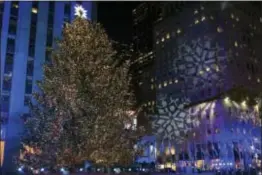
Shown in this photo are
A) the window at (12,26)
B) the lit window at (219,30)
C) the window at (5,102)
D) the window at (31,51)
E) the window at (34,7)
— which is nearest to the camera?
the window at (5,102)

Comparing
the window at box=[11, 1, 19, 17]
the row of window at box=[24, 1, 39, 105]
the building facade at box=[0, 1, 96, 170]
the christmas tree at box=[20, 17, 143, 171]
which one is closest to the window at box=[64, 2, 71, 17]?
the building facade at box=[0, 1, 96, 170]

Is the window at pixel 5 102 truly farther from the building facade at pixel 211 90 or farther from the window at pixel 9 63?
the building facade at pixel 211 90

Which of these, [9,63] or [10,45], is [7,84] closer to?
[9,63]

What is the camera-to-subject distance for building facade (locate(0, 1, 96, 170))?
2827 cm

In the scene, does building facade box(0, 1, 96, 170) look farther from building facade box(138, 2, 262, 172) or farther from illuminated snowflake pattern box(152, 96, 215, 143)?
building facade box(138, 2, 262, 172)

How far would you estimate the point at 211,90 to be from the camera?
152ft

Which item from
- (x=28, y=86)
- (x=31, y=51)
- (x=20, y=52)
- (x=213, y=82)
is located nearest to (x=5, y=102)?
(x=28, y=86)

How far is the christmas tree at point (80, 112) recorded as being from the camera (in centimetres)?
1177

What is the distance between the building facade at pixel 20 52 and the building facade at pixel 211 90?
12401mm

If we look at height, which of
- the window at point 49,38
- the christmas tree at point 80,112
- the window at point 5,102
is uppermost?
the window at point 49,38

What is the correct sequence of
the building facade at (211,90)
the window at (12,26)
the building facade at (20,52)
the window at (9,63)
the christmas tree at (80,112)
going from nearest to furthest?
1. the christmas tree at (80,112)
2. the building facade at (20,52)
3. the window at (9,63)
4. the window at (12,26)
5. the building facade at (211,90)

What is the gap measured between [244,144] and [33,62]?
2131 centimetres

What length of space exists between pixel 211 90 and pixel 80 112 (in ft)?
121

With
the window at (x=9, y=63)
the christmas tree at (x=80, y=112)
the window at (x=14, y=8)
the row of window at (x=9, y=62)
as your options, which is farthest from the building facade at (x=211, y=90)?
the window at (x=14, y=8)
